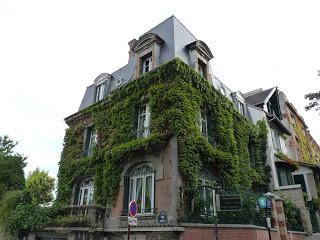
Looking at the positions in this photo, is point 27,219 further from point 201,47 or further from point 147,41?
point 201,47

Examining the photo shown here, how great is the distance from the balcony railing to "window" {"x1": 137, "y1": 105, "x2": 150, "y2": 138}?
3708 mm

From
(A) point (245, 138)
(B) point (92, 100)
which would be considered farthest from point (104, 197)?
(A) point (245, 138)

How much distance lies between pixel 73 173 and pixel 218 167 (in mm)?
7920

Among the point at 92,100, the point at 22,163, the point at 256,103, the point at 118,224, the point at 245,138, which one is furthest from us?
the point at 22,163

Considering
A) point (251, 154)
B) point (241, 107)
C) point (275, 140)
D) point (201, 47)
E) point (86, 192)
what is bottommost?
point (86, 192)

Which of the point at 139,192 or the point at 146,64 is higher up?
the point at 146,64

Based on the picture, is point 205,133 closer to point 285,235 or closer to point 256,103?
point 285,235

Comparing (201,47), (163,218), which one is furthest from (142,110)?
(163,218)

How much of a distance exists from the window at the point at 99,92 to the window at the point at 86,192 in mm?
5180

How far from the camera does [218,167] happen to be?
12.1 m

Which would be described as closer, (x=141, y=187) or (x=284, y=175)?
(x=141, y=187)

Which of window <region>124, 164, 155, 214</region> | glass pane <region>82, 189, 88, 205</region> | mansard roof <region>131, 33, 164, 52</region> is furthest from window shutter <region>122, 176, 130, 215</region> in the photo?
mansard roof <region>131, 33, 164, 52</region>

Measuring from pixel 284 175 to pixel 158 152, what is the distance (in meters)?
10.7

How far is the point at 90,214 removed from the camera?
37.0ft
